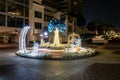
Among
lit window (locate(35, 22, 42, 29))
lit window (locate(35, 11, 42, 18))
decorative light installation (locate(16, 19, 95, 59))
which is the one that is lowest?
decorative light installation (locate(16, 19, 95, 59))

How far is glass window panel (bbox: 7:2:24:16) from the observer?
51.9 meters

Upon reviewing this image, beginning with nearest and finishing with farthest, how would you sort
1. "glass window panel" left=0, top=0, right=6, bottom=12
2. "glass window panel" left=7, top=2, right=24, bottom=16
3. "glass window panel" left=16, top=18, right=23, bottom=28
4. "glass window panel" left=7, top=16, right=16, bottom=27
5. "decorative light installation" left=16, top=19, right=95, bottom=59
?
"decorative light installation" left=16, top=19, right=95, bottom=59 < "glass window panel" left=0, top=0, right=6, bottom=12 < "glass window panel" left=7, top=16, right=16, bottom=27 < "glass window panel" left=7, top=2, right=24, bottom=16 < "glass window panel" left=16, top=18, right=23, bottom=28

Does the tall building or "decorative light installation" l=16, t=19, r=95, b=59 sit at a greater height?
the tall building

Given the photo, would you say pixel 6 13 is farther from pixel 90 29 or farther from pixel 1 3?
pixel 90 29

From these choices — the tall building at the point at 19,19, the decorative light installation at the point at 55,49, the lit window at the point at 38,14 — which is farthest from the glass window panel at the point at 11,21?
the decorative light installation at the point at 55,49

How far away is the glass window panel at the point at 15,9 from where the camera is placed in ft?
170

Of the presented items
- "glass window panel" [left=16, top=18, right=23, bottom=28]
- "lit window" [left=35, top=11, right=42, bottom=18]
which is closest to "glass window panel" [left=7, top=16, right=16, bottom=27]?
"glass window panel" [left=16, top=18, right=23, bottom=28]

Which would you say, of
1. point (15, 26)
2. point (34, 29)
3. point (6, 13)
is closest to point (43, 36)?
point (34, 29)

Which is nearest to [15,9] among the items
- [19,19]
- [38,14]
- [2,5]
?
[19,19]

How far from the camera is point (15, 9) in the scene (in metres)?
53.3

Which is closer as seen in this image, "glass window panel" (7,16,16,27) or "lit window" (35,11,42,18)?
"glass window panel" (7,16,16,27)

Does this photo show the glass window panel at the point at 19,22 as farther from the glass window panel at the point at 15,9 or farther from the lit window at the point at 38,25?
the lit window at the point at 38,25

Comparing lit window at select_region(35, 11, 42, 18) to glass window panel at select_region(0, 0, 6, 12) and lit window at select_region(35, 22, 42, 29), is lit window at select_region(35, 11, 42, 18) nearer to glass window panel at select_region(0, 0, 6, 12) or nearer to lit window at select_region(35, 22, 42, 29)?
lit window at select_region(35, 22, 42, 29)

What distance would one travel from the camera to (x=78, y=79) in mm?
10398
